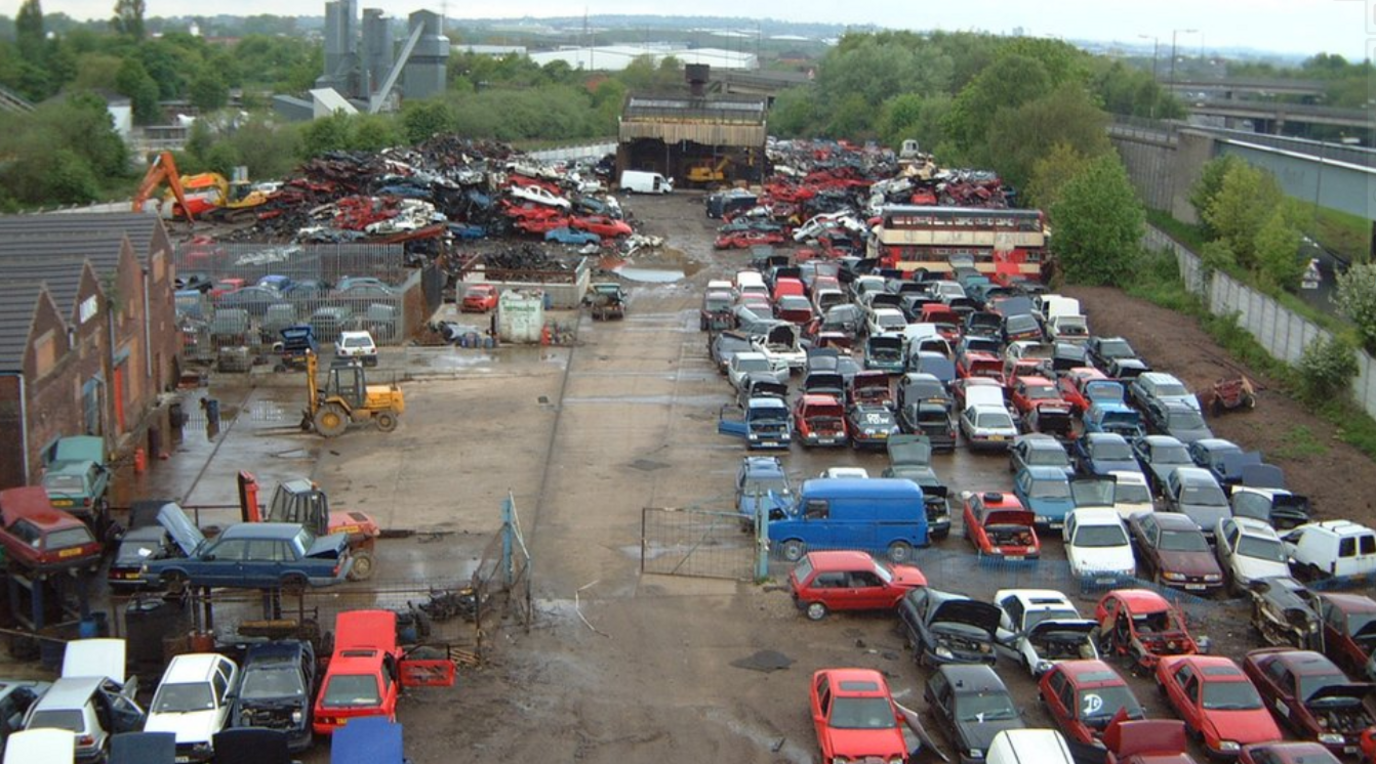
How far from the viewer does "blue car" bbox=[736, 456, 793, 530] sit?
24.2 meters

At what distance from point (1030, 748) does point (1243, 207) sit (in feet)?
127

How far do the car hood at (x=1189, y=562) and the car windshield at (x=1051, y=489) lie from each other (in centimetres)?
272

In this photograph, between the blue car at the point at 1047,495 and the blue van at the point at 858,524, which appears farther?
the blue car at the point at 1047,495

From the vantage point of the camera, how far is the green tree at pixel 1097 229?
4797 cm

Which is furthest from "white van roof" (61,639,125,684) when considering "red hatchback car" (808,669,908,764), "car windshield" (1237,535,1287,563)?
"car windshield" (1237,535,1287,563)

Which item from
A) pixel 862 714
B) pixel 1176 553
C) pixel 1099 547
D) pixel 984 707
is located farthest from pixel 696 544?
pixel 984 707

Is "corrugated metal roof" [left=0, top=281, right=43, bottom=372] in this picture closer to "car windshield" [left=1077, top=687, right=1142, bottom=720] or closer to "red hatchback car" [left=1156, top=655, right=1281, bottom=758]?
"car windshield" [left=1077, top=687, right=1142, bottom=720]

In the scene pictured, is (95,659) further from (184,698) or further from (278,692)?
(278,692)

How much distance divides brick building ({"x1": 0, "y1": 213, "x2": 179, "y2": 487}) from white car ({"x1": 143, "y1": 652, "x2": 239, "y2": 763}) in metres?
8.76

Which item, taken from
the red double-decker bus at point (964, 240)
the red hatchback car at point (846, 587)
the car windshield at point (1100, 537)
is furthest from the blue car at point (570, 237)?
the red hatchback car at point (846, 587)

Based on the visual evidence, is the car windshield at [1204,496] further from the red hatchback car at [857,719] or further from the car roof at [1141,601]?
the red hatchback car at [857,719]

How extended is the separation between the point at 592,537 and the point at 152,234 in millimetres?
15824

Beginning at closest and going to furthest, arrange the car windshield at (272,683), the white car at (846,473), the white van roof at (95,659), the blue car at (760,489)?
the car windshield at (272,683) → the white van roof at (95,659) → the blue car at (760,489) → the white car at (846,473)

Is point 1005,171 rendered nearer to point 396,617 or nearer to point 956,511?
point 956,511
